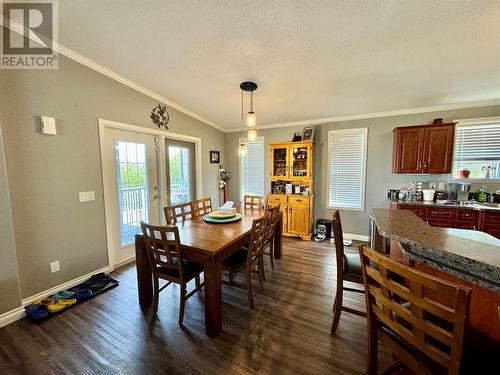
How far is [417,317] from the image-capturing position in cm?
85

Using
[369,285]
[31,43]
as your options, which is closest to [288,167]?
[369,285]

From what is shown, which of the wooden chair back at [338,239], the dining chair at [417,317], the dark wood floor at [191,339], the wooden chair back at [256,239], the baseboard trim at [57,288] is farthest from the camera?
the baseboard trim at [57,288]

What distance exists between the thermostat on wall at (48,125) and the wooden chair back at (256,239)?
2490 mm

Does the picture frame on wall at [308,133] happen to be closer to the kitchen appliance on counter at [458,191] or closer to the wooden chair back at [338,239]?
the kitchen appliance on counter at [458,191]

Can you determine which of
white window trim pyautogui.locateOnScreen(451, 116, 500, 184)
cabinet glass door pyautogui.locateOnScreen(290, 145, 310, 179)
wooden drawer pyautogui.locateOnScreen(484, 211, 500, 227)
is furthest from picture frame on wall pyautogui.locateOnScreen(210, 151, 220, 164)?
wooden drawer pyautogui.locateOnScreen(484, 211, 500, 227)

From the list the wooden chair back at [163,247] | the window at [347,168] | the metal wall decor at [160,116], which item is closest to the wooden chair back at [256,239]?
the wooden chair back at [163,247]

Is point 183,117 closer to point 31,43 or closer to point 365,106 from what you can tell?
point 31,43

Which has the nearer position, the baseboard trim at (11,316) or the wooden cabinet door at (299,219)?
the baseboard trim at (11,316)

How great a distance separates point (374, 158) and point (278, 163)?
1859 millimetres

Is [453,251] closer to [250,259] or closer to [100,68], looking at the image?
[250,259]

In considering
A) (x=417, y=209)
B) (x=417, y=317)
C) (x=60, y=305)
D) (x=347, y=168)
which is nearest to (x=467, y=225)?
(x=417, y=209)

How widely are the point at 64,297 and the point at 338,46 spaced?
4.00 m

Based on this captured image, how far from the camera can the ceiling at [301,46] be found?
5.58ft

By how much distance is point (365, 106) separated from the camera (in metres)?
3.58
